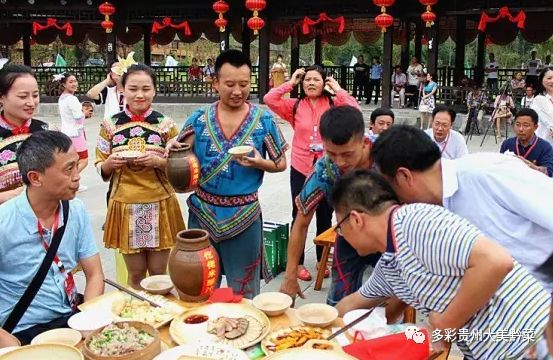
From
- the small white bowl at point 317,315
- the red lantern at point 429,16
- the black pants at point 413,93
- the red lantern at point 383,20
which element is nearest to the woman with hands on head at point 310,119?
the small white bowl at point 317,315

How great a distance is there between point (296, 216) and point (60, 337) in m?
1.31

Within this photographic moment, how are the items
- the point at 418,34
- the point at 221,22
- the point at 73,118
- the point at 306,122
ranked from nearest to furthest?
the point at 306,122 < the point at 73,118 < the point at 221,22 < the point at 418,34

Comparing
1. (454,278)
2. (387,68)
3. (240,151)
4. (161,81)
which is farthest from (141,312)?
(161,81)

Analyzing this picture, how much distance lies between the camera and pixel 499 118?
12.8 metres

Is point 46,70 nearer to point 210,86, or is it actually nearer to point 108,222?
point 210,86

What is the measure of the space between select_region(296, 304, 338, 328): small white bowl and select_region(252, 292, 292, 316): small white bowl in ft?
0.31

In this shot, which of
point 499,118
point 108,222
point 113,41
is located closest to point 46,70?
point 113,41

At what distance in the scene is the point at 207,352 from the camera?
1949 millimetres

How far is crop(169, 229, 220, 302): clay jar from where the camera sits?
7.81ft

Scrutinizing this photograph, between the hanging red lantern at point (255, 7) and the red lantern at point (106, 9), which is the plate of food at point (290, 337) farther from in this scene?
the red lantern at point (106, 9)

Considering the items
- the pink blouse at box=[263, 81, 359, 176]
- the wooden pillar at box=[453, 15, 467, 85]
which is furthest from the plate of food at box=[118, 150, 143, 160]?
the wooden pillar at box=[453, 15, 467, 85]

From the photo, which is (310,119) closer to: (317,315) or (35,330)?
(317,315)

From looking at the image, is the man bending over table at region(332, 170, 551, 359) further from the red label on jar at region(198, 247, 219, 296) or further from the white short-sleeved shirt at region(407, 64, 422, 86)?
the white short-sleeved shirt at region(407, 64, 422, 86)

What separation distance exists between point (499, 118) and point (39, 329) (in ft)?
39.5
